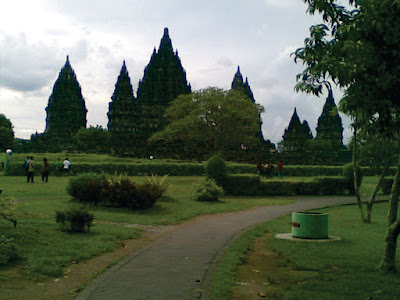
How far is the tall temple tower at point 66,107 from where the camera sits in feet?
316

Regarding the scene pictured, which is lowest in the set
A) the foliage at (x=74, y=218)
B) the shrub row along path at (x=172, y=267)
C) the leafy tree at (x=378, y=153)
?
the shrub row along path at (x=172, y=267)

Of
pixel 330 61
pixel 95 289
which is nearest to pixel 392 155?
pixel 330 61

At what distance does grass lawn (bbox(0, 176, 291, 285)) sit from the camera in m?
8.37

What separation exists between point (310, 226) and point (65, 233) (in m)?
6.50

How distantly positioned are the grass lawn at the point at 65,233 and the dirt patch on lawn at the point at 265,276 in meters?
3.24

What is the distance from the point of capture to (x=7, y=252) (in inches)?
324

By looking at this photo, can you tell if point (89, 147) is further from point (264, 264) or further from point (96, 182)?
point (264, 264)

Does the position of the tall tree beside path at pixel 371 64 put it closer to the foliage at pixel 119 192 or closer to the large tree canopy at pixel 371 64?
the large tree canopy at pixel 371 64

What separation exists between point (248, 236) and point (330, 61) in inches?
271

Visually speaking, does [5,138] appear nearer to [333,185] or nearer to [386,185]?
[333,185]

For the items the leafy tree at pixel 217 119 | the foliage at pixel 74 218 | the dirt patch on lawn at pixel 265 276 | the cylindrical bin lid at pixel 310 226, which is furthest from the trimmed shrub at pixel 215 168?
the dirt patch on lawn at pixel 265 276

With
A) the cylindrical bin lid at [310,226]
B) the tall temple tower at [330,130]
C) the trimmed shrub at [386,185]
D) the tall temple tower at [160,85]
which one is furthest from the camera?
the tall temple tower at [330,130]

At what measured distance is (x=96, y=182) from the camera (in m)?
19.0

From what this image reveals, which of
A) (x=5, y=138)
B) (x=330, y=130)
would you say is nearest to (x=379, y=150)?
(x=5, y=138)
